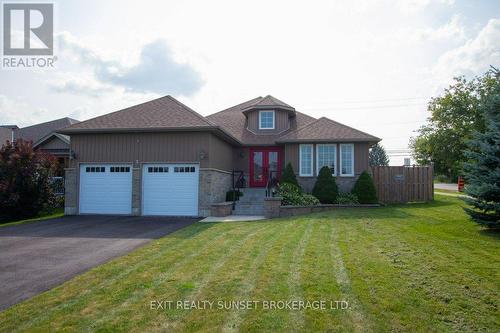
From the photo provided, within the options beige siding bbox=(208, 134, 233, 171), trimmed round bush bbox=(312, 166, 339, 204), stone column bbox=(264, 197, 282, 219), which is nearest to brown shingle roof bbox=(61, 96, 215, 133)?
beige siding bbox=(208, 134, 233, 171)

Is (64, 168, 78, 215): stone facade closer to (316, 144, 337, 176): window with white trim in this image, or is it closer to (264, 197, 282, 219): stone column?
(264, 197, 282, 219): stone column

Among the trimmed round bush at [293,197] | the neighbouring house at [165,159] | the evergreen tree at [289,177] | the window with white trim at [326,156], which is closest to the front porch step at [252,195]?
the neighbouring house at [165,159]

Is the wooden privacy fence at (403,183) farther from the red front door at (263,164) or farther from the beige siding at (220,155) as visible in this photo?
the beige siding at (220,155)

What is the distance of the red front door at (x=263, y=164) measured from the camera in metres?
19.3

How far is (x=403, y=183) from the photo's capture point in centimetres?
1792

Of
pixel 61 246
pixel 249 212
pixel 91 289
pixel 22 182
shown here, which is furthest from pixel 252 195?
pixel 91 289

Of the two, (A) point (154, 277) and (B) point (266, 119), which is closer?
(A) point (154, 277)

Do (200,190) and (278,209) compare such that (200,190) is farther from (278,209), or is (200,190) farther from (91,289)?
(91,289)

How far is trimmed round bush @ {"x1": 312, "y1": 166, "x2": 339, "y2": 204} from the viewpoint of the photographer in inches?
624

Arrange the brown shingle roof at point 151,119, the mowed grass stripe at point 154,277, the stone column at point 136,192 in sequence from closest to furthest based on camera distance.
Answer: the mowed grass stripe at point 154,277 → the brown shingle roof at point 151,119 → the stone column at point 136,192

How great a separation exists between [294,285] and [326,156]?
1286cm

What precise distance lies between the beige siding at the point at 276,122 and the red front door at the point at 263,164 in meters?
1.39

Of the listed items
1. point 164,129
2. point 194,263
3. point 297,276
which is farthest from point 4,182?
point 297,276

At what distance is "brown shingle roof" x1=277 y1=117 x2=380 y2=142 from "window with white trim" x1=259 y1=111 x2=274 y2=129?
277cm
